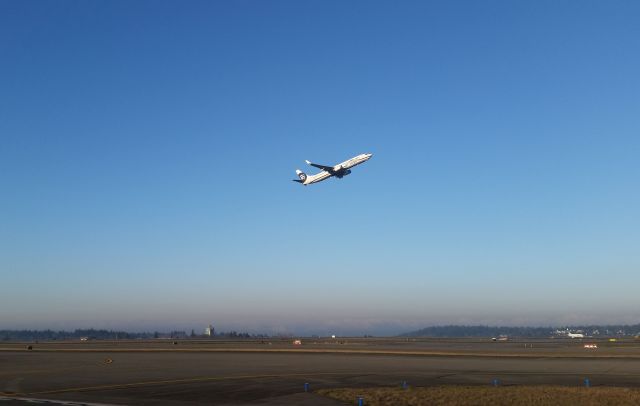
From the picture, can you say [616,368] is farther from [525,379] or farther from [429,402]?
[429,402]

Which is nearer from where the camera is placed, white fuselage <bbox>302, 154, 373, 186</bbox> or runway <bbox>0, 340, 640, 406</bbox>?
runway <bbox>0, 340, 640, 406</bbox>

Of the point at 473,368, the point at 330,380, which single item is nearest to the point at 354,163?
the point at 473,368

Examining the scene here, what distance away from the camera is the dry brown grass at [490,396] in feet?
92.5

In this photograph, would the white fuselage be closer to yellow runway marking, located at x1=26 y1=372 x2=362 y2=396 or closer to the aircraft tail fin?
the aircraft tail fin

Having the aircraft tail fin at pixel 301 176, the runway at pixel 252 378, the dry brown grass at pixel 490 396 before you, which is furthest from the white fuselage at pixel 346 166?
the dry brown grass at pixel 490 396

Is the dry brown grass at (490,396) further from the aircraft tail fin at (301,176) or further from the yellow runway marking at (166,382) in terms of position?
the aircraft tail fin at (301,176)

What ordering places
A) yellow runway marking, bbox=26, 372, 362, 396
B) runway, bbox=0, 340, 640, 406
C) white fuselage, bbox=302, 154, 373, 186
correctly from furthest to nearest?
white fuselage, bbox=302, 154, 373, 186
yellow runway marking, bbox=26, 372, 362, 396
runway, bbox=0, 340, 640, 406

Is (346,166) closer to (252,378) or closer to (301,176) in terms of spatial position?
(301,176)

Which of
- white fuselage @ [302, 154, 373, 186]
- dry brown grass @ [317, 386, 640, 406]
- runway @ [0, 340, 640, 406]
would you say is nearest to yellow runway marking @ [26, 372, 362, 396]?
runway @ [0, 340, 640, 406]

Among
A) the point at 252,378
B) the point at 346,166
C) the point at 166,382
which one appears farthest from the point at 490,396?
the point at 346,166

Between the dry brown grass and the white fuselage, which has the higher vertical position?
the white fuselage

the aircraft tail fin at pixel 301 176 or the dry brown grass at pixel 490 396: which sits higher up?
the aircraft tail fin at pixel 301 176

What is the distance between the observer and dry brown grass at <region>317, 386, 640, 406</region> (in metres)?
28.2

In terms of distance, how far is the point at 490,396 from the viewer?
98.3 ft
